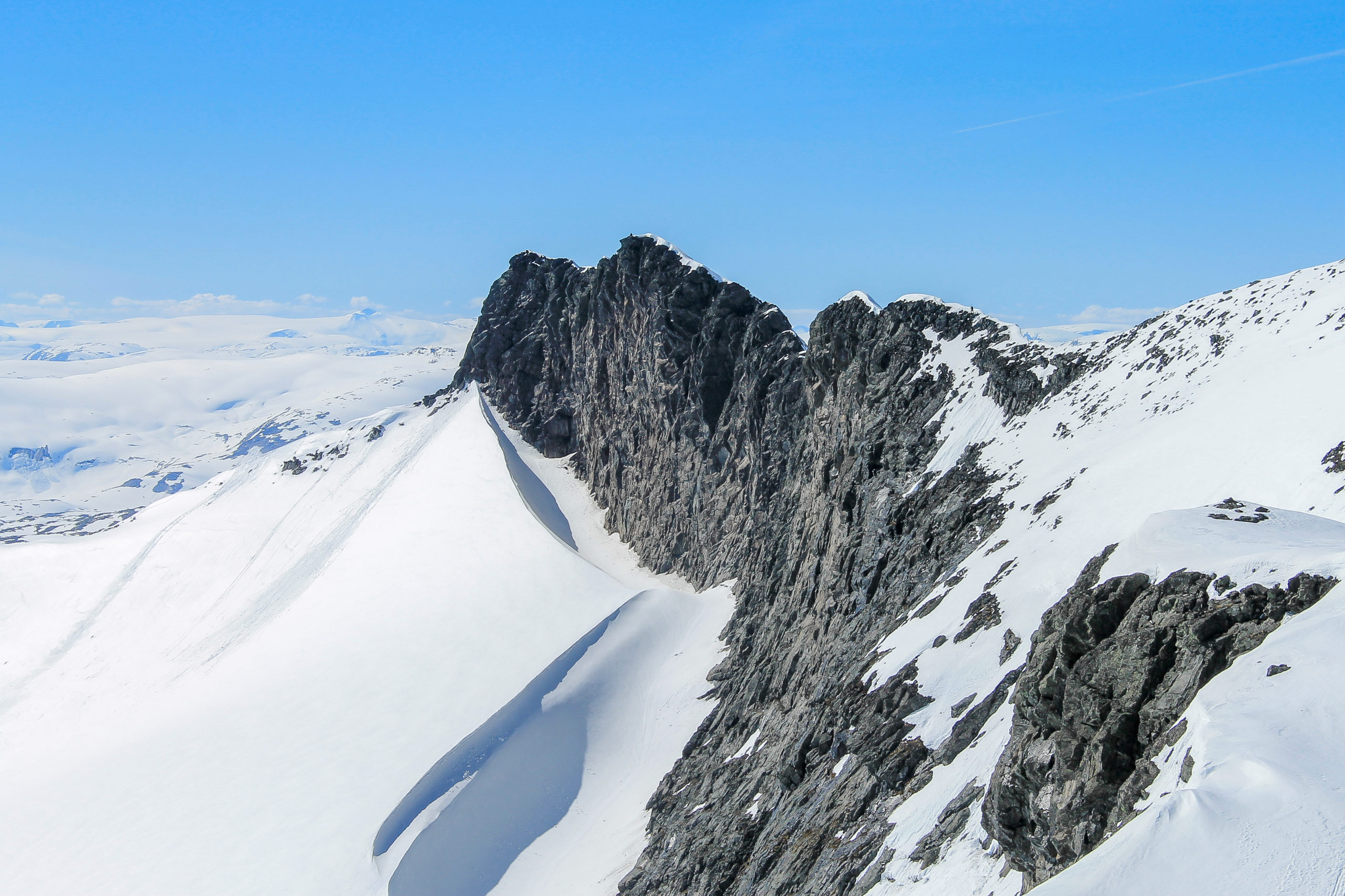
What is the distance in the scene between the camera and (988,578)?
27.6 metres

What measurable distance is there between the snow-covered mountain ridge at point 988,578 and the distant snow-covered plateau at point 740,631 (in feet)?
0.34

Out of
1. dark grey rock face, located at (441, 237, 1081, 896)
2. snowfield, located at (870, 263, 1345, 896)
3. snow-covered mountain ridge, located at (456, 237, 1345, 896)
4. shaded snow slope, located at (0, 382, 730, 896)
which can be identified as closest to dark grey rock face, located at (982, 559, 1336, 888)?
snow-covered mountain ridge, located at (456, 237, 1345, 896)

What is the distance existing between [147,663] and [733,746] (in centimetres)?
7161

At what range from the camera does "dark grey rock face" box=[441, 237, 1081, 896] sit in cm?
2509

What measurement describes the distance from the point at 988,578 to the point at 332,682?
50583 millimetres

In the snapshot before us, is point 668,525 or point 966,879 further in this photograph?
point 668,525

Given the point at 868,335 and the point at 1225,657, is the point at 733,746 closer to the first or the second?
the point at 868,335

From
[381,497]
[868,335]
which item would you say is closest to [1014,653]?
[868,335]

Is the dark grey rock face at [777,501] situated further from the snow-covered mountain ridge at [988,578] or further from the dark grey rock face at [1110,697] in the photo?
the dark grey rock face at [1110,697]

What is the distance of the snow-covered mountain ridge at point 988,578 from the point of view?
11.8 metres

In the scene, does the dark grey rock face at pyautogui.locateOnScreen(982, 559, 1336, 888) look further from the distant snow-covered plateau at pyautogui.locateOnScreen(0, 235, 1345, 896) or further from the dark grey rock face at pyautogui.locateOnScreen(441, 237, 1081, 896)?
the dark grey rock face at pyautogui.locateOnScreen(441, 237, 1081, 896)

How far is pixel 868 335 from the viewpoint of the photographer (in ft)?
172

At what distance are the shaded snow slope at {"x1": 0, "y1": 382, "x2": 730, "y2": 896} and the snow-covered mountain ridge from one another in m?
8.19

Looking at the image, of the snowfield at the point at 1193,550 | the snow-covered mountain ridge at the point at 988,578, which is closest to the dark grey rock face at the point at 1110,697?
the snow-covered mountain ridge at the point at 988,578
